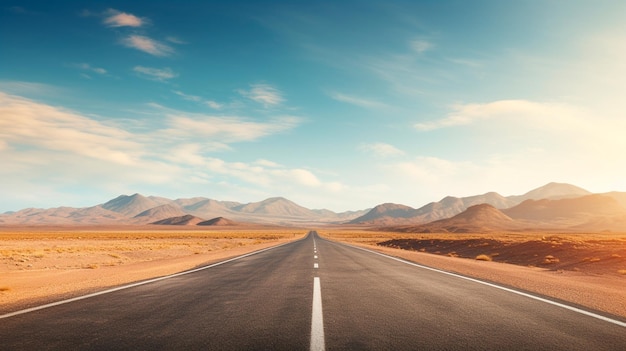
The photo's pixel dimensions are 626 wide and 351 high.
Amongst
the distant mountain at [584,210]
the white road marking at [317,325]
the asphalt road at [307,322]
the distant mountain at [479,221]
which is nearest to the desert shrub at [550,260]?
the asphalt road at [307,322]

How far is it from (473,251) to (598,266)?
16.7m

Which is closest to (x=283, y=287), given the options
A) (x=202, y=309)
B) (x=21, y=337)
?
(x=202, y=309)

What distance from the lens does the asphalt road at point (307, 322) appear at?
4758mm

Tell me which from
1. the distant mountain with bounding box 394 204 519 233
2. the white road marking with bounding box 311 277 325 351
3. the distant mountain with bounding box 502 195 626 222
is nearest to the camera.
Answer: the white road marking with bounding box 311 277 325 351

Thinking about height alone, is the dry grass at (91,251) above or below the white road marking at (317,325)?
below

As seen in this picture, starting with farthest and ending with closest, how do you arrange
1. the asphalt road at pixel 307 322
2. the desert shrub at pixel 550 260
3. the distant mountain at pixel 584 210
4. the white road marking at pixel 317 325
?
the distant mountain at pixel 584 210 → the desert shrub at pixel 550 260 → the asphalt road at pixel 307 322 → the white road marking at pixel 317 325

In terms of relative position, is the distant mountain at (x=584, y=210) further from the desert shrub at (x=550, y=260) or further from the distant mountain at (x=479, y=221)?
the desert shrub at (x=550, y=260)

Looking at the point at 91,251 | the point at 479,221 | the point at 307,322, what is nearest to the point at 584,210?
the point at 479,221

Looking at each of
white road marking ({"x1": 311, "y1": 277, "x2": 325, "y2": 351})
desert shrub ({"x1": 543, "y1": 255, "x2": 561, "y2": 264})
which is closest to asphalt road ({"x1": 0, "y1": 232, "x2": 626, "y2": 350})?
white road marking ({"x1": 311, "y1": 277, "x2": 325, "y2": 351})

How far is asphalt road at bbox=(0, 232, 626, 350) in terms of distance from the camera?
4.76m

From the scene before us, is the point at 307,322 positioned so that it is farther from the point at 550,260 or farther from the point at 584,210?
the point at 584,210

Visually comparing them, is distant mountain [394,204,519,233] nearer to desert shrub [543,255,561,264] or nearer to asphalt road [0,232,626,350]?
desert shrub [543,255,561,264]

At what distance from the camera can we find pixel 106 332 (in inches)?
207

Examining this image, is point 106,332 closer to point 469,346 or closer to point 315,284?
point 469,346
